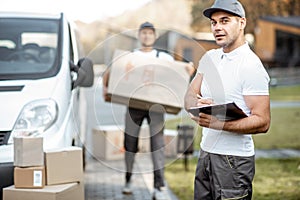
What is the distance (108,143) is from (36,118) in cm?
376

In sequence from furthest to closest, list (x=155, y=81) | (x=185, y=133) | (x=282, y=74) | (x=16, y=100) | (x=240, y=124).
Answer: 1. (x=282, y=74)
2. (x=185, y=133)
3. (x=155, y=81)
4. (x=16, y=100)
5. (x=240, y=124)

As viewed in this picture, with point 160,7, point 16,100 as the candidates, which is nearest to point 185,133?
point 16,100

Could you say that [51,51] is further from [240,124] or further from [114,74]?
[240,124]

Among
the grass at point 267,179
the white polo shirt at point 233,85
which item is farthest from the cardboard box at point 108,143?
the white polo shirt at point 233,85

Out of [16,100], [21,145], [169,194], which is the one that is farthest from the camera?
[169,194]

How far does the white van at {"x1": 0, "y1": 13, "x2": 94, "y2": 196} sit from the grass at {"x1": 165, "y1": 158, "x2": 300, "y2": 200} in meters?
1.74

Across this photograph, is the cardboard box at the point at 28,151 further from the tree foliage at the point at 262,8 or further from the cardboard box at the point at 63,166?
the tree foliage at the point at 262,8

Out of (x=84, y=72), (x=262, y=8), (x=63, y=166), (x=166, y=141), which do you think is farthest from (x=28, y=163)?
(x=262, y=8)

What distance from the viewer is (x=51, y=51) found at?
620cm

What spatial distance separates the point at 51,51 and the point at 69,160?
67.1 inches

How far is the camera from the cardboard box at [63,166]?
4.78m

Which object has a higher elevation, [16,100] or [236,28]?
[236,28]

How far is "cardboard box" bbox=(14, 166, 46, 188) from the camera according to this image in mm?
4648

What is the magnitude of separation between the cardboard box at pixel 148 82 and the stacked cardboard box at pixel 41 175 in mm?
1533
